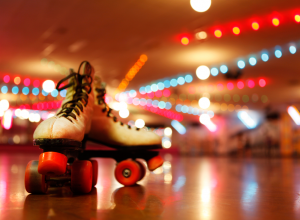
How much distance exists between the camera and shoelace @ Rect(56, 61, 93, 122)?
4.13ft

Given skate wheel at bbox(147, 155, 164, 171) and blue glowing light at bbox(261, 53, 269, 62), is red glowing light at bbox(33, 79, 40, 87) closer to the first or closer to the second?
blue glowing light at bbox(261, 53, 269, 62)

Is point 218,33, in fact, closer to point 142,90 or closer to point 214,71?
point 214,71

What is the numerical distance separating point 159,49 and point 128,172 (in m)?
4.87

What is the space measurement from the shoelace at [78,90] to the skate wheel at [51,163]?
0.22 meters

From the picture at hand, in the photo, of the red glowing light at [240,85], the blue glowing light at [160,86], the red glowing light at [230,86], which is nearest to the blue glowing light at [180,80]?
the blue glowing light at [160,86]

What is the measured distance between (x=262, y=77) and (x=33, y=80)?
705cm

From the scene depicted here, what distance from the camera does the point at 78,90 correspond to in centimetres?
139

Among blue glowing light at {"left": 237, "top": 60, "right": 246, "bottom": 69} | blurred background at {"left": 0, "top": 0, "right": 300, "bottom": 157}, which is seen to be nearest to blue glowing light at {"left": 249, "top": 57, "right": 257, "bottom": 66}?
blurred background at {"left": 0, "top": 0, "right": 300, "bottom": 157}

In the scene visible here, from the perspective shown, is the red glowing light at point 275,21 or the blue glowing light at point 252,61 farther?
the blue glowing light at point 252,61

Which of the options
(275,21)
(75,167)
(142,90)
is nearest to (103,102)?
(75,167)

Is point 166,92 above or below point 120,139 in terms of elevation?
above

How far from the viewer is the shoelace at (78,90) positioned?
1.26 metres

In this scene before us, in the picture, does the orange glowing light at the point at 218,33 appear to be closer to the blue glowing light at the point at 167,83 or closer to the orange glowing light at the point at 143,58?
the orange glowing light at the point at 143,58

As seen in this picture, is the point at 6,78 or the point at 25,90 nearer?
the point at 6,78
